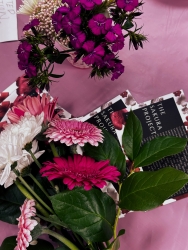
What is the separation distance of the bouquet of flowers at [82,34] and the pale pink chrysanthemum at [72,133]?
0.10 m

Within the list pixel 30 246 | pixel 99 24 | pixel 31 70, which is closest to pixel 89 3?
pixel 99 24

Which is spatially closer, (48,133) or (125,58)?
(48,133)

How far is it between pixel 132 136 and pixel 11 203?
0.22m

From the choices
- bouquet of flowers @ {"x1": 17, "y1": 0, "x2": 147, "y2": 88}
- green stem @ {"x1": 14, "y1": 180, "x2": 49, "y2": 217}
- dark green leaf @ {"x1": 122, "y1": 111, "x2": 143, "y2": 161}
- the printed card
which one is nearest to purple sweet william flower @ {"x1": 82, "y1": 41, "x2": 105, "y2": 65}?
bouquet of flowers @ {"x1": 17, "y1": 0, "x2": 147, "y2": 88}

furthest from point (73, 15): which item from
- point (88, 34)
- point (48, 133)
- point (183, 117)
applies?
point (183, 117)

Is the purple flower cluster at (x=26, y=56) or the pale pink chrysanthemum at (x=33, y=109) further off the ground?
the purple flower cluster at (x=26, y=56)

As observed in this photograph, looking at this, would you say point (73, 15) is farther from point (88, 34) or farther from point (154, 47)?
point (154, 47)

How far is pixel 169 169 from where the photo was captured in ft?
1.35

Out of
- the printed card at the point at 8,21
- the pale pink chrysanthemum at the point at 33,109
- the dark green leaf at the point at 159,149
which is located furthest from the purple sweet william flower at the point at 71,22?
the printed card at the point at 8,21

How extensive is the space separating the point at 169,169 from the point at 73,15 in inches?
9.8

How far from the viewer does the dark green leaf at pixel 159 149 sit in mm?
493

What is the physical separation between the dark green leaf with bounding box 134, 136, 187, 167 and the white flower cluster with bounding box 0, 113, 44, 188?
0.17 meters

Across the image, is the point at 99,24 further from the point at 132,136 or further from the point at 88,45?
the point at 132,136

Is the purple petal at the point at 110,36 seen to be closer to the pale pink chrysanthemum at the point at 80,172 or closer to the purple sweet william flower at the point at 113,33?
the purple sweet william flower at the point at 113,33
